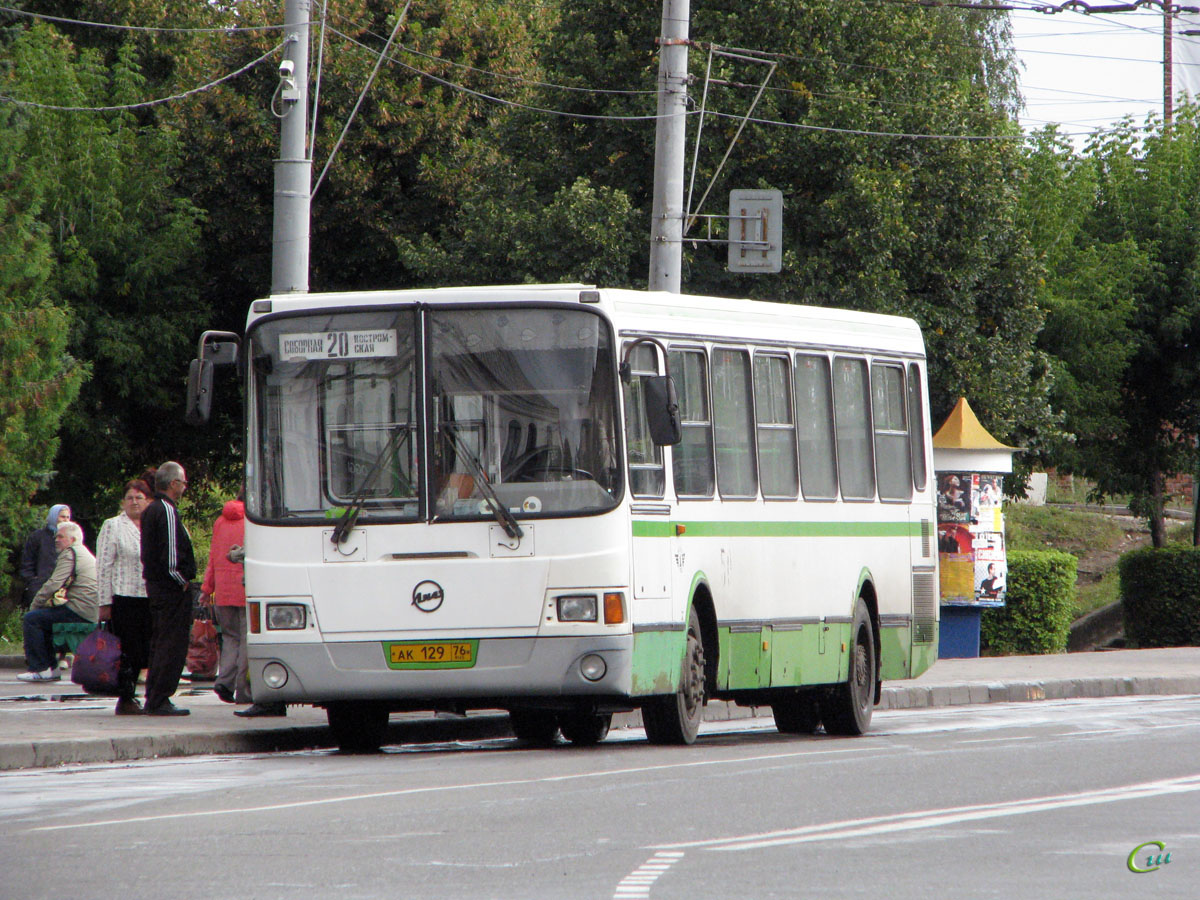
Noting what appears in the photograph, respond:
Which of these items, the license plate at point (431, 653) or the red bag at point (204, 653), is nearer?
the license plate at point (431, 653)

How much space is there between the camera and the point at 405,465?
12820 millimetres

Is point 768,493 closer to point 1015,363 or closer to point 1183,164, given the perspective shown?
point 1015,363

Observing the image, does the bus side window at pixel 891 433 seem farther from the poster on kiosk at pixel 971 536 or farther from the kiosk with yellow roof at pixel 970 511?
the poster on kiosk at pixel 971 536

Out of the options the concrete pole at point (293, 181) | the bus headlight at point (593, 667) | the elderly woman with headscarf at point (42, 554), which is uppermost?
Result: the concrete pole at point (293, 181)

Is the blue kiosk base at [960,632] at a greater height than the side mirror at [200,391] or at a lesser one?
lesser

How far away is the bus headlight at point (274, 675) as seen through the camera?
12859 millimetres

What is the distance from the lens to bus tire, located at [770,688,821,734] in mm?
15930

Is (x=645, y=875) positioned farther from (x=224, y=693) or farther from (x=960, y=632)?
(x=960, y=632)

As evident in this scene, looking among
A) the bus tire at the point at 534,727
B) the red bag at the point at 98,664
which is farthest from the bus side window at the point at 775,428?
the red bag at the point at 98,664

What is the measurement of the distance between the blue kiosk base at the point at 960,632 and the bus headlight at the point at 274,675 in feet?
47.2

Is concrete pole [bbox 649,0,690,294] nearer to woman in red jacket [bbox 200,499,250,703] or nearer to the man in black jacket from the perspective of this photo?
woman in red jacket [bbox 200,499,250,703]

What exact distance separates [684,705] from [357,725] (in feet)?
6.96

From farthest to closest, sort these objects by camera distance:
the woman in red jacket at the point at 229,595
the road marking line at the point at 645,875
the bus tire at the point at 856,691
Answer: the woman in red jacket at the point at 229,595 < the bus tire at the point at 856,691 < the road marking line at the point at 645,875

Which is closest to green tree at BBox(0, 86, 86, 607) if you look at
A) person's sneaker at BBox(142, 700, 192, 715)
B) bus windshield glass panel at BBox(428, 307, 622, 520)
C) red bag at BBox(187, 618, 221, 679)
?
red bag at BBox(187, 618, 221, 679)
